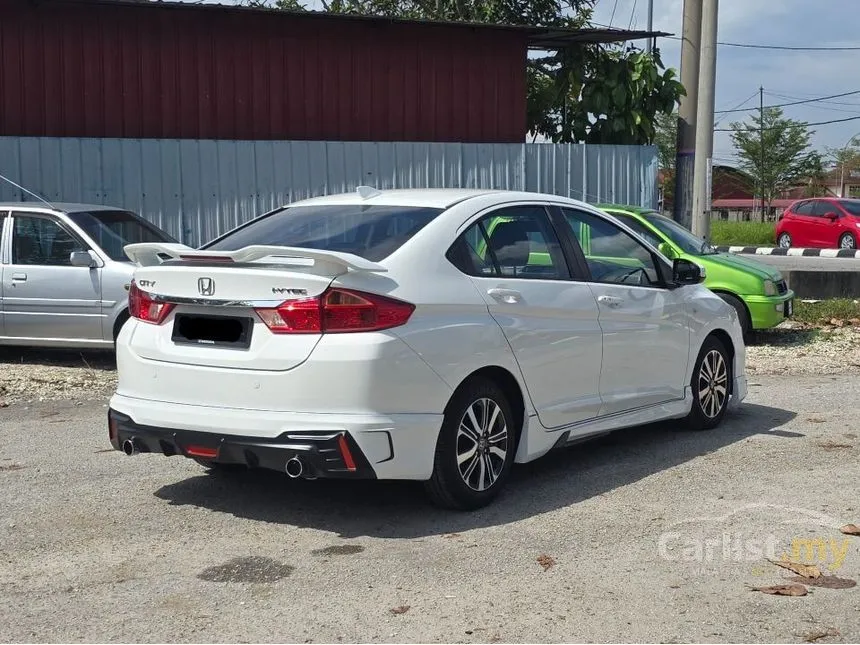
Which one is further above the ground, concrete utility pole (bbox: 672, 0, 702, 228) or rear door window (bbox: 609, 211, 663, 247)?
concrete utility pole (bbox: 672, 0, 702, 228)

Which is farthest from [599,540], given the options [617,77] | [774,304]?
[617,77]

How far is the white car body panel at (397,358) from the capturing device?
5.30m

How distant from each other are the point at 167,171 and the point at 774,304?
7577 mm

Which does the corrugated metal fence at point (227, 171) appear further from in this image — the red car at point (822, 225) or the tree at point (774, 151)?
the tree at point (774, 151)

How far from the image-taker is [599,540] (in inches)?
213

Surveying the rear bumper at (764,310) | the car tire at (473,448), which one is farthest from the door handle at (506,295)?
the rear bumper at (764,310)

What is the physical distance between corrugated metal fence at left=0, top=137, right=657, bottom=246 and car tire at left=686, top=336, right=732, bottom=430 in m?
8.47

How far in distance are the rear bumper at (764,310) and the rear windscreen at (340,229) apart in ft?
22.3

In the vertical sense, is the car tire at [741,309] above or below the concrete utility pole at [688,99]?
below

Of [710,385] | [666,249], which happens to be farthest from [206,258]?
[666,249]

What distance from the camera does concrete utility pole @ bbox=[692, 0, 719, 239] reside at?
14.9 meters

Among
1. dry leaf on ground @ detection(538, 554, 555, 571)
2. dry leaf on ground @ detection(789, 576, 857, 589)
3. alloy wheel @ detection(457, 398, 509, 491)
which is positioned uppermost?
alloy wheel @ detection(457, 398, 509, 491)

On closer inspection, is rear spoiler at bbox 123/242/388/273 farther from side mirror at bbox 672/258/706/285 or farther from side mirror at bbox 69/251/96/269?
side mirror at bbox 69/251/96/269

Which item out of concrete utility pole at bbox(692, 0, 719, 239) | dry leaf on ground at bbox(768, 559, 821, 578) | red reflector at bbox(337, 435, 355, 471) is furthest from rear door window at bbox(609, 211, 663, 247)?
red reflector at bbox(337, 435, 355, 471)
